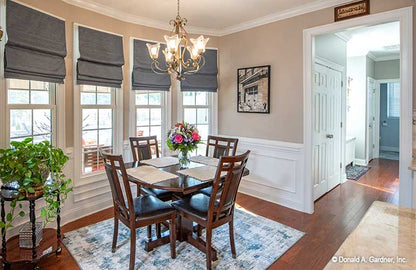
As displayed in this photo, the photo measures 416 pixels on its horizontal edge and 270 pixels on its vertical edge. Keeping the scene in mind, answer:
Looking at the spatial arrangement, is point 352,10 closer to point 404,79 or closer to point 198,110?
point 404,79

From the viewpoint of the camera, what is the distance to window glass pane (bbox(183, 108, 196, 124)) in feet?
14.6

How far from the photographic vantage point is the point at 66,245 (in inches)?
104

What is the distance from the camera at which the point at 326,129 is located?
4180mm

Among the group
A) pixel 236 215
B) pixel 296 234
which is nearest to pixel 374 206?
pixel 296 234

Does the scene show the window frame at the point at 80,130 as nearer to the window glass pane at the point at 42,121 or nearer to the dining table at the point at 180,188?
the window glass pane at the point at 42,121

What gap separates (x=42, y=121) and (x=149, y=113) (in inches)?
59.1

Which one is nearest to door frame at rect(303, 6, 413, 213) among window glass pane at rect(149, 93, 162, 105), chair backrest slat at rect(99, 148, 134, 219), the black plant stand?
window glass pane at rect(149, 93, 162, 105)

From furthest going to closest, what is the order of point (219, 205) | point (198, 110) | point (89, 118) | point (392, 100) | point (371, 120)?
point (392, 100)
point (371, 120)
point (198, 110)
point (89, 118)
point (219, 205)

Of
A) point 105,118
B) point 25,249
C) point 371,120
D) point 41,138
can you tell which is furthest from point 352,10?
point 371,120

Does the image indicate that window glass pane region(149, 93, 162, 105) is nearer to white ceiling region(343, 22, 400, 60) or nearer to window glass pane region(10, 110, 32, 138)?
window glass pane region(10, 110, 32, 138)

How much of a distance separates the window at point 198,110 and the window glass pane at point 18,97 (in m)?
2.25

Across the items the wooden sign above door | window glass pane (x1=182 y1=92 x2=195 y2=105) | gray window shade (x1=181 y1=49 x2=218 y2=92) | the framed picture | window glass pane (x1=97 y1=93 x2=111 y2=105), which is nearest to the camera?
the wooden sign above door

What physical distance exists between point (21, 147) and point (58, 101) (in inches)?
40.8

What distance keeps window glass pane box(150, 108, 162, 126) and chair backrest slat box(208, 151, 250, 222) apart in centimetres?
220
